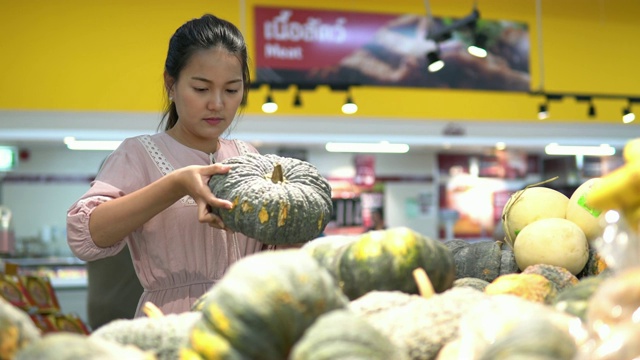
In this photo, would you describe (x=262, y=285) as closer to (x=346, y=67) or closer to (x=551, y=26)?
(x=346, y=67)

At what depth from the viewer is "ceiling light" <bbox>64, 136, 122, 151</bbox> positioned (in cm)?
680

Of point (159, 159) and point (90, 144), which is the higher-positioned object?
point (90, 144)

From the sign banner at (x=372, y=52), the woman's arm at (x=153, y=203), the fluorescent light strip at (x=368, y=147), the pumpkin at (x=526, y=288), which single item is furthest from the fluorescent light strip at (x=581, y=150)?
the pumpkin at (x=526, y=288)

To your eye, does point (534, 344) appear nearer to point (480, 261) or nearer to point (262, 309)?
point (262, 309)

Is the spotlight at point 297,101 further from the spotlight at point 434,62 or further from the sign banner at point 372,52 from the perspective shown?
the spotlight at point 434,62

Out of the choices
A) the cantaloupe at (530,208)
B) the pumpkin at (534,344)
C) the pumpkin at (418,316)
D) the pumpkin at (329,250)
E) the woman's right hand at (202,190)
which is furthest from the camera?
the cantaloupe at (530,208)

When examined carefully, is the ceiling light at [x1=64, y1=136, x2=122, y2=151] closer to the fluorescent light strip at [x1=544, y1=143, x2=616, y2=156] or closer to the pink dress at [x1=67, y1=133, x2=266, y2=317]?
the fluorescent light strip at [x1=544, y1=143, x2=616, y2=156]

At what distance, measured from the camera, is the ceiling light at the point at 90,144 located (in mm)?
6802

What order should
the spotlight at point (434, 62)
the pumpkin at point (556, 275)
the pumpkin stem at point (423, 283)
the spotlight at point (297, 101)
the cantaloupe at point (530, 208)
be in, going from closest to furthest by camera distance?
the pumpkin stem at point (423, 283) < the pumpkin at point (556, 275) < the cantaloupe at point (530, 208) < the spotlight at point (434, 62) < the spotlight at point (297, 101)

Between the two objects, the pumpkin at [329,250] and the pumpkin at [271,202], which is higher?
the pumpkin at [271,202]

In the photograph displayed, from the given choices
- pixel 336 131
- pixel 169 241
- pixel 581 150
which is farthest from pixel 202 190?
pixel 581 150

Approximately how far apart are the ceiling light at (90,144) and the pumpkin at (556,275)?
5670 mm

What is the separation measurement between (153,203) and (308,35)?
19.4ft

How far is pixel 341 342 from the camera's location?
890 millimetres
